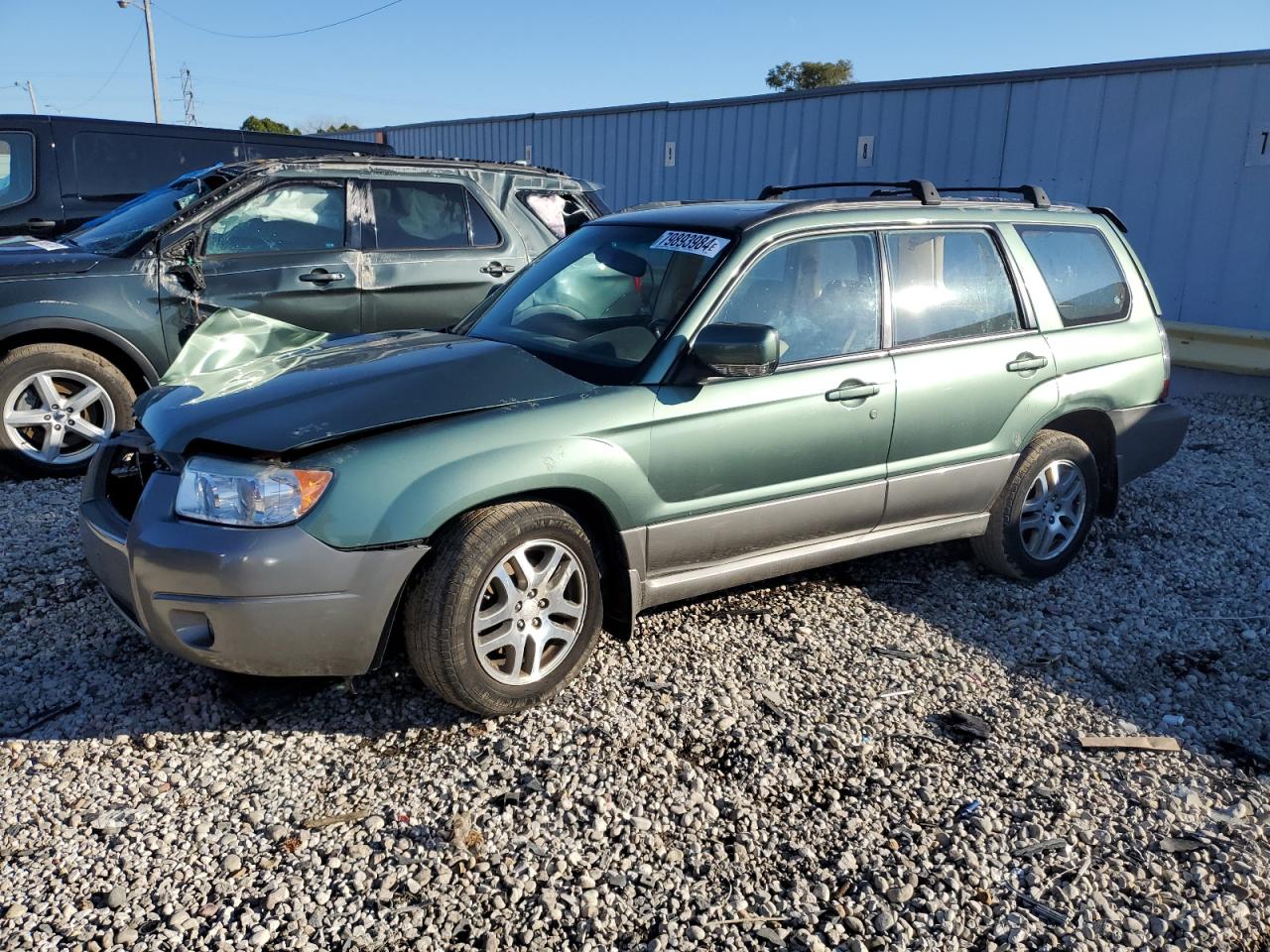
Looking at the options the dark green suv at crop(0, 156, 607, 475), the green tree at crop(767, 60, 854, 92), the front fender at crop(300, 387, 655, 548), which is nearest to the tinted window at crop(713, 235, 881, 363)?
the front fender at crop(300, 387, 655, 548)

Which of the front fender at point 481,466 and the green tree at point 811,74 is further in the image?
the green tree at point 811,74

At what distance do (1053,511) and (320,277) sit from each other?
174 inches

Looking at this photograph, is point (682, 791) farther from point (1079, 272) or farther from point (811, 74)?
point (811, 74)

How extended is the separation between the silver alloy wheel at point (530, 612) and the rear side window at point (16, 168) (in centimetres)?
714

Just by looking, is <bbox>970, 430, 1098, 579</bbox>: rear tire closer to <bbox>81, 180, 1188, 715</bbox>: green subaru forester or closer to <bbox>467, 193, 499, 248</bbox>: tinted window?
<bbox>81, 180, 1188, 715</bbox>: green subaru forester

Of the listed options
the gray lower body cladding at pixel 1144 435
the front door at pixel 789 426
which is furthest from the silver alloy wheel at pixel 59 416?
the gray lower body cladding at pixel 1144 435

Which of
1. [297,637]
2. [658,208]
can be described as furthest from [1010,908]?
[658,208]

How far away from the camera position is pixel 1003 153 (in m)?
10.2

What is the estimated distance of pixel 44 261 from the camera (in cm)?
553

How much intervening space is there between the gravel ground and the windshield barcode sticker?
4.99 feet

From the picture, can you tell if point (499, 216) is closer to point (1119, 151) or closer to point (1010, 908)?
point (1010, 908)

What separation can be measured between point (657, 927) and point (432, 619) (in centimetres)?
115

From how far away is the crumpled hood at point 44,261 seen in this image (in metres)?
5.45

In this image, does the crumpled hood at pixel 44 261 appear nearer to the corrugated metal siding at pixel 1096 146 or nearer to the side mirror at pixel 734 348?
the side mirror at pixel 734 348
